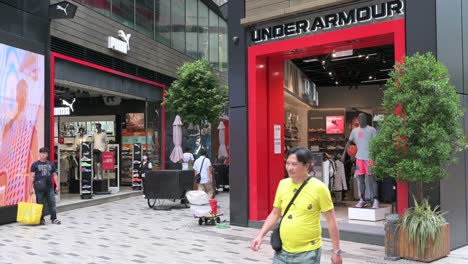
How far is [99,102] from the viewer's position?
72.3 ft

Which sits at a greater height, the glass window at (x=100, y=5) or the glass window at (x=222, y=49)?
the glass window at (x=222, y=49)

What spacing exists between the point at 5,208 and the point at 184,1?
15441 mm

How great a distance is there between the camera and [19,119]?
11672mm

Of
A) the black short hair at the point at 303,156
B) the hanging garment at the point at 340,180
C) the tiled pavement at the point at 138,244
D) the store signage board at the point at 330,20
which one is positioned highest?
the store signage board at the point at 330,20

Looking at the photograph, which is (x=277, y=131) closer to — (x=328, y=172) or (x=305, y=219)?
(x=328, y=172)

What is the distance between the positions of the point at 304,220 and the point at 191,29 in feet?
71.8

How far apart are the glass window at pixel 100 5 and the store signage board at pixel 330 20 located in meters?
7.60

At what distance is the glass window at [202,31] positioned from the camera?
26094 millimetres

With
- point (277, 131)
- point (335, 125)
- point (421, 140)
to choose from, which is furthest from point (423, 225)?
point (335, 125)

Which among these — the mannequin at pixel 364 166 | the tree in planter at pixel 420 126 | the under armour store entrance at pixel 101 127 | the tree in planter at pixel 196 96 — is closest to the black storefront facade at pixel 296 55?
the tree in planter at pixel 420 126

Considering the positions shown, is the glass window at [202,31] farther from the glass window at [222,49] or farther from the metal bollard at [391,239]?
the metal bollard at [391,239]

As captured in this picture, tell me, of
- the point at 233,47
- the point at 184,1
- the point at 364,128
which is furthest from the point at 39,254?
Result: the point at 184,1

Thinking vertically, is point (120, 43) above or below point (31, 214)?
above

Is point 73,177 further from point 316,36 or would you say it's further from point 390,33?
point 390,33
